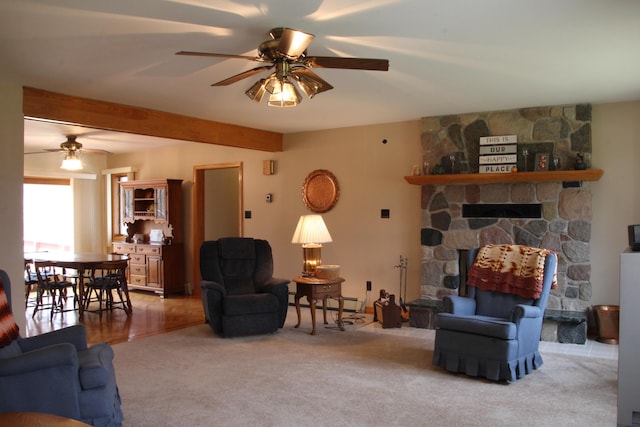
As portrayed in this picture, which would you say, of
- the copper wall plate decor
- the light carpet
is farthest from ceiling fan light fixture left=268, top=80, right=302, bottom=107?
the copper wall plate decor

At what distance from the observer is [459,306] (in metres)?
4.32

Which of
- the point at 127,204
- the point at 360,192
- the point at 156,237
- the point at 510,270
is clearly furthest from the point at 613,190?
the point at 127,204

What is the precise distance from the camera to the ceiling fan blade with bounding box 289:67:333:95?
3197mm

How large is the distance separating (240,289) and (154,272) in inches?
117

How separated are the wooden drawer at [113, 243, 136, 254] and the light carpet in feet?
12.1

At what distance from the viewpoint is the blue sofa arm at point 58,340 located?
2992 millimetres

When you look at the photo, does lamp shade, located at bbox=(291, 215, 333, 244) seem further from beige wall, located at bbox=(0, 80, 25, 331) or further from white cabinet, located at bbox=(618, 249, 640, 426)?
white cabinet, located at bbox=(618, 249, 640, 426)

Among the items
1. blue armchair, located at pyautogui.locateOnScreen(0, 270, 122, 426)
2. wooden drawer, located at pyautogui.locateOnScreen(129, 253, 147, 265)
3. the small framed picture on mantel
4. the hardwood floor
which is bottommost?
the hardwood floor

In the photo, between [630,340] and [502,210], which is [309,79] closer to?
[630,340]

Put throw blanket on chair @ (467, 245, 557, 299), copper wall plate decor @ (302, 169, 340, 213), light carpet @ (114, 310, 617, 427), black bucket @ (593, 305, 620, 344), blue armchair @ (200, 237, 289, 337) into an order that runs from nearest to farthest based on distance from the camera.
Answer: light carpet @ (114, 310, 617, 427), throw blanket on chair @ (467, 245, 557, 299), black bucket @ (593, 305, 620, 344), blue armchair @ (200, 237, 289, 337), copper wall plate decor @ (302, 169, 340, 213)

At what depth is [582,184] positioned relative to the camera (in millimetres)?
5148

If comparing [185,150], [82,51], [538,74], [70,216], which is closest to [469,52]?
[538,74]

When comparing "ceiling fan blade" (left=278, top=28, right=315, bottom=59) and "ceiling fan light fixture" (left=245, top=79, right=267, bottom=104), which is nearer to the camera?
"ceiling fan blade" (left=278, top=28, right=315, bottom=59)

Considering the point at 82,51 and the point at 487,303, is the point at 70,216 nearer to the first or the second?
the point at 82,51
